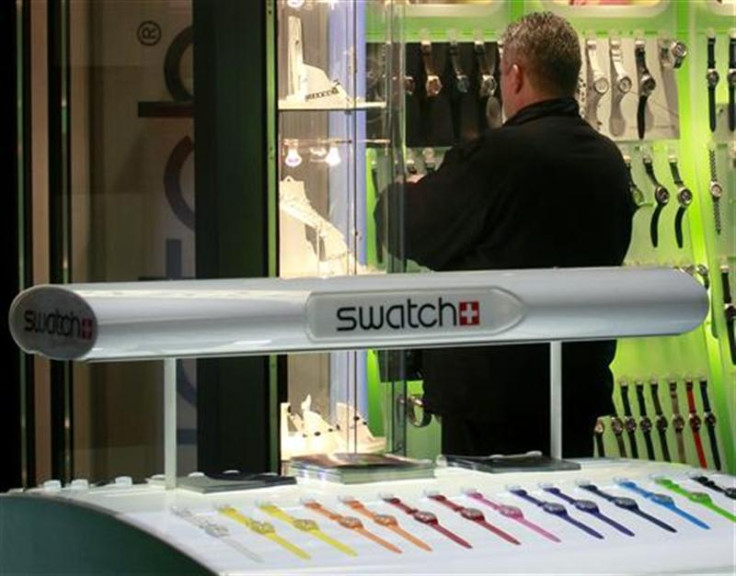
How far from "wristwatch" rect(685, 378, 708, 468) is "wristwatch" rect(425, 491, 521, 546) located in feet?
13.6

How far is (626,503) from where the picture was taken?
2.19 meters

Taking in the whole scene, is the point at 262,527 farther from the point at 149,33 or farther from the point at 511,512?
the point at 149,33

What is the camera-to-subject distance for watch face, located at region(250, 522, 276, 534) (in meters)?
1.99

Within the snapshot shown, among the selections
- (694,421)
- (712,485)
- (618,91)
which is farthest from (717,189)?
(712,485)

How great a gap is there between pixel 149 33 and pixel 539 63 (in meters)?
1.00

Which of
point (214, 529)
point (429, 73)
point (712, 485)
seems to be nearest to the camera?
point (214, 529)

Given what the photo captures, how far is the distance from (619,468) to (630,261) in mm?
3718

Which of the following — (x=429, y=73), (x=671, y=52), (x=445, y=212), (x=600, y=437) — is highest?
(x=671, y=52)

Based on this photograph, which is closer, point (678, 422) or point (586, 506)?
point (586, 506)

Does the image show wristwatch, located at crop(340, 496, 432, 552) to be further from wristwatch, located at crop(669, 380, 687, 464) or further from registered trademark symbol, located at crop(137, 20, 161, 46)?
wristwatch, located at crop(669, 380, 687, 464)

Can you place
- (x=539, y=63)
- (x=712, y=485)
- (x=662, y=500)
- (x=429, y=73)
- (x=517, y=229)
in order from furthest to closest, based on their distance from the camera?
1. (x=429, y=73)
2. (x=539, y=63)
3. (x=517, y=229)
4. (x=712, y=485)
5. (x=662, y=500)

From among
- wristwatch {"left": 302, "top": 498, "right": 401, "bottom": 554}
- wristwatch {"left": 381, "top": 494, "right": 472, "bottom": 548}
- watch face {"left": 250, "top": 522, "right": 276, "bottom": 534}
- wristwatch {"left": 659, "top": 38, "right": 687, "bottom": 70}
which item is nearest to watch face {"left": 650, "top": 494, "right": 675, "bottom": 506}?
wristwatch {"left": 381, "top": 494, "right": 472, "bottom": 548}

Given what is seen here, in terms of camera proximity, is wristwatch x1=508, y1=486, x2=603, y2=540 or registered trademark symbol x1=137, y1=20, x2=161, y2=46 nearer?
wristwatch x1=508, y1=486, x2=603, y2=540

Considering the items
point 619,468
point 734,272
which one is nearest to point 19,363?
point 619,468
